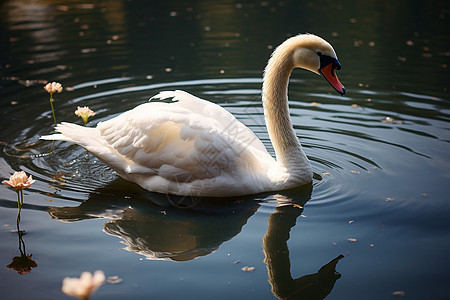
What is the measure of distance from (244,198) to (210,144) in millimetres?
791

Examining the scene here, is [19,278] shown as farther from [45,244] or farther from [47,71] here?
[47,71]

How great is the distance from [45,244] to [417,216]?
3.90 m

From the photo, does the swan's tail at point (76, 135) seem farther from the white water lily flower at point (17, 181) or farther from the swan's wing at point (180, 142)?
the white water lily flower at point (17, 181)

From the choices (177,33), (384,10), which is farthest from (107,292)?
(384,10)

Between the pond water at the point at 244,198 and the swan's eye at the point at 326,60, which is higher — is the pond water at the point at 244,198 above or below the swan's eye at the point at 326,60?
below

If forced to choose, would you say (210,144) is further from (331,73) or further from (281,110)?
(331,73)

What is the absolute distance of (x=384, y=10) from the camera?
734 inches

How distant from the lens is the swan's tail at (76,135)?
639 centimetres

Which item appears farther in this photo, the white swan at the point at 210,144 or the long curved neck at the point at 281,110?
the long curved neck at the point at 281,110

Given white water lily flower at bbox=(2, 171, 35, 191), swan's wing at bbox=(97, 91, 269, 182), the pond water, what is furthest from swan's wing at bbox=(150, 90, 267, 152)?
white water lily flower at bbox=(2, 171, 35, 191)

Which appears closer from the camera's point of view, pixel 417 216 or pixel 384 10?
pixel 417 216

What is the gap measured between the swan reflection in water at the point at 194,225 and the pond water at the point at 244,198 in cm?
2

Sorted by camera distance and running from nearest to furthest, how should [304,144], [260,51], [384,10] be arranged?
[304,144] < [260,51] < [384,10]

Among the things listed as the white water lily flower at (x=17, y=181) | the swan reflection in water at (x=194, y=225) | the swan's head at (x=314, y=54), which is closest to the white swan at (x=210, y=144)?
the swan's head at (x=314, y=54)
